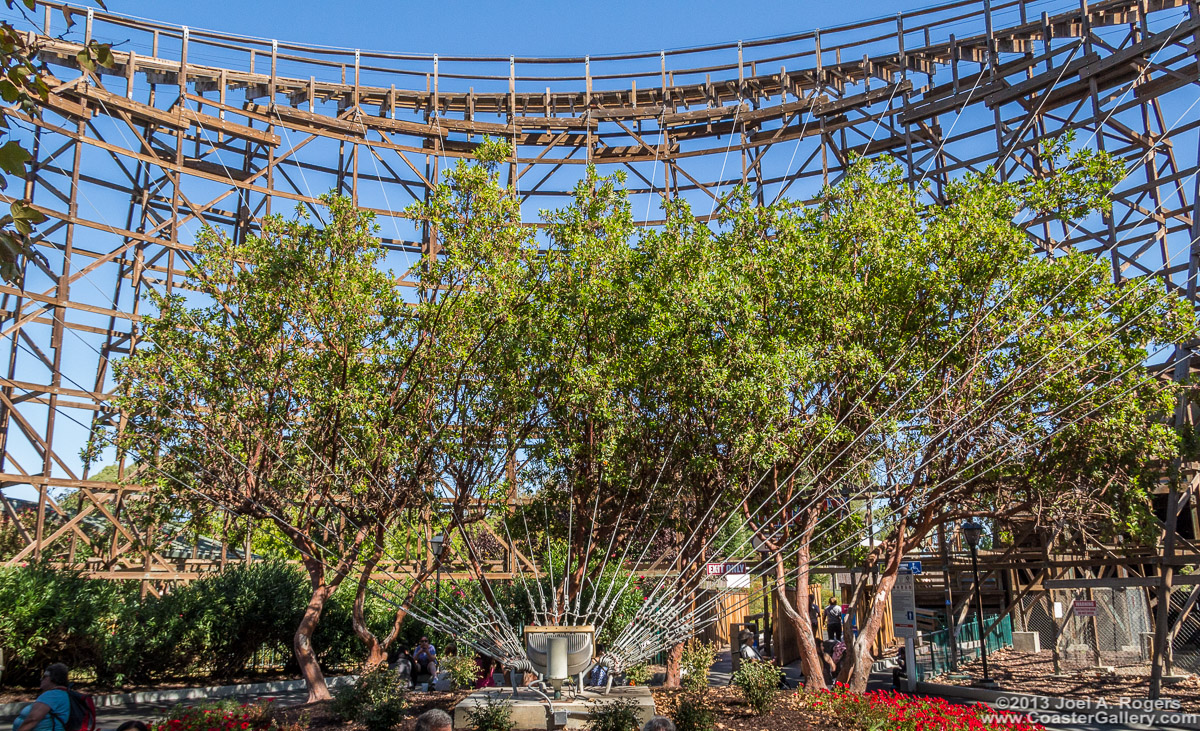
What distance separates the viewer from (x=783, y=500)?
14.3 meters

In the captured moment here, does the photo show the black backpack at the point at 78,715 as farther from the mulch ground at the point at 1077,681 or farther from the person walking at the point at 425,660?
the mulch ground at the point at 1077,681

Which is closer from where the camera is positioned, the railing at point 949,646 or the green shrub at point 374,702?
the green shrub at point 374,702

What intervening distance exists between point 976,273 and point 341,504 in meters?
10.9

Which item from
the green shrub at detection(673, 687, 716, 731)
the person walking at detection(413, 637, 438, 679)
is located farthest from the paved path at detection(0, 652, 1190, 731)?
the green shrub at detection(673, 687, 716, 731)

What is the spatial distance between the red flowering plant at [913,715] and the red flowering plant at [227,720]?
688 centimetres

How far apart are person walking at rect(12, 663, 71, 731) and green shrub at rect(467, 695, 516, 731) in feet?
15.9

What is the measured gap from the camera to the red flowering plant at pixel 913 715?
9148mm

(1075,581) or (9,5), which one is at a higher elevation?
(9,5)

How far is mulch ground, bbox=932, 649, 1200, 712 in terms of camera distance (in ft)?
→ 48.6

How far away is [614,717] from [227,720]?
4.46m

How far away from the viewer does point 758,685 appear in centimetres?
1169

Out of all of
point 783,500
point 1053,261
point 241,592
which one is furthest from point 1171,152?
point 241,592

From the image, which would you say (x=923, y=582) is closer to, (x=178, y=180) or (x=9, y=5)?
(x=178, y=180)

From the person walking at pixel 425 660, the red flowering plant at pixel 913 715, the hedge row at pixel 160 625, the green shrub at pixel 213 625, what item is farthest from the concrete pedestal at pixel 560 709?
the green shrub at pixel 213 625
